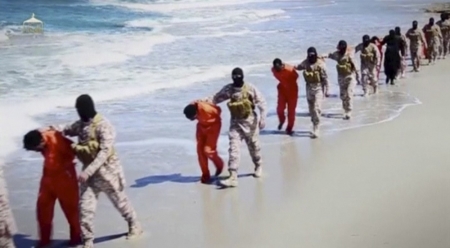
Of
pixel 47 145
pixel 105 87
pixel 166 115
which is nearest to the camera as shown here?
pixel 47 145

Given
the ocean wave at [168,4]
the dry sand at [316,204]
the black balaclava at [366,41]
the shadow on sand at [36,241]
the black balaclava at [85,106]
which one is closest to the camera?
the black balaclava at [85,106]

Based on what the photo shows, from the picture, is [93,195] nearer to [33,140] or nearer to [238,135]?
[33,140]

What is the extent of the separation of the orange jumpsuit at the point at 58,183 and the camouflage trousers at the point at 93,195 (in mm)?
260

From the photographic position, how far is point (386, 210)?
9.02 metres

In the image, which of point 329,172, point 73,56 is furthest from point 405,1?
point 329,172

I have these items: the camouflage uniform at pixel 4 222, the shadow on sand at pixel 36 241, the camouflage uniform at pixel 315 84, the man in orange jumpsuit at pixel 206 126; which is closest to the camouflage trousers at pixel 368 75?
the camouflage uniform at pixel 315 84

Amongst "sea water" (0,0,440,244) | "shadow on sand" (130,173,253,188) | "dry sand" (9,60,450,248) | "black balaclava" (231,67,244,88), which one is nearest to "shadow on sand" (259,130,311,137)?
"sea water" (0,0,440,244)

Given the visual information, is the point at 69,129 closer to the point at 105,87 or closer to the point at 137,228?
the point at 137,228

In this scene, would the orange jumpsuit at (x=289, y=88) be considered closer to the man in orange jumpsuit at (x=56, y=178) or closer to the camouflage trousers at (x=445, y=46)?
the man in orange jumpsuit at (x=56, y=178)

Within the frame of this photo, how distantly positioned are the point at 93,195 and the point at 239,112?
282cm

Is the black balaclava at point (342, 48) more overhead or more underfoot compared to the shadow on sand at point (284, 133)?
more overhead

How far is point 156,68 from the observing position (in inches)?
943

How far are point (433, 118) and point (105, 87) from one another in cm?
920

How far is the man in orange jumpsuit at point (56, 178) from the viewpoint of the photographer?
7.73m
